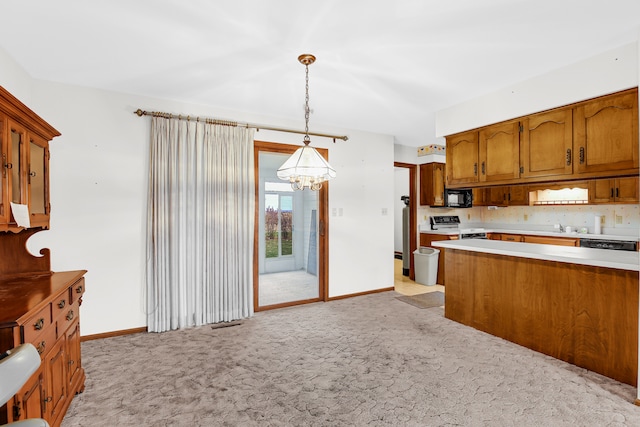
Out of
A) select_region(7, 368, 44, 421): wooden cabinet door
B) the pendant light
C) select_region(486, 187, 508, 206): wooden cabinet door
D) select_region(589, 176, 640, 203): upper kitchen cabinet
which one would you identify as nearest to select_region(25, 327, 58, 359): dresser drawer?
select_region(7, 368, 44, 421): wooden cabinet door

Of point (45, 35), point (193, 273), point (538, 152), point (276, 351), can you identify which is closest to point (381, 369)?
point (276, 351)

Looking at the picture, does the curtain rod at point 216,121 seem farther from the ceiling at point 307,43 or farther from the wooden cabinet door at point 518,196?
the wooden cabinet door at point 518,196

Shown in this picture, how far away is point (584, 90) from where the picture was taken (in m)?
2.76

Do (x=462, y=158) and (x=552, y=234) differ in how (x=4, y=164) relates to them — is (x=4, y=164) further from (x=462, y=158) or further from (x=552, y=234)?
(x=552, y=234)

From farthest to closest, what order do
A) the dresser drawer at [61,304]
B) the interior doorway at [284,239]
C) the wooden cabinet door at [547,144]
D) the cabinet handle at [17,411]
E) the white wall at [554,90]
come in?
1. the interior doorway at [284,239]
2. the wooden cabinet door at [547,144]
3. the white wall at [554,90]
4. the dresser drawer at [61,304]
5. the cabinet handle at [17,411]

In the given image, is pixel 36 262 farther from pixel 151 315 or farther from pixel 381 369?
pixel 381 369

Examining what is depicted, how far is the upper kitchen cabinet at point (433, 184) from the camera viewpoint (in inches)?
226

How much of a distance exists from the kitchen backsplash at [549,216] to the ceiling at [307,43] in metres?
3.28

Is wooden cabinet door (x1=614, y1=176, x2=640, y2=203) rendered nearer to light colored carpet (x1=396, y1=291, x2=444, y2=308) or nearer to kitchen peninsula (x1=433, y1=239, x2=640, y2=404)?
kitchen peninsula (x1=433, y1=239, x2=640, y2=404)

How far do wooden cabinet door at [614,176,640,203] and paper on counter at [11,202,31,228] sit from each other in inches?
259

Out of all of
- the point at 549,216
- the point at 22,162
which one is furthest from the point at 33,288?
the point at 549,216

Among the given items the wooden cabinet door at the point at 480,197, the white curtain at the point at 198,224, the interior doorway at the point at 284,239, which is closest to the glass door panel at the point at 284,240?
the interior doorway at the point at 284,239

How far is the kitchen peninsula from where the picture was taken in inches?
95.8

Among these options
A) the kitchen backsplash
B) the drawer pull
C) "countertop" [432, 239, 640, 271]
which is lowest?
the drawer pull
